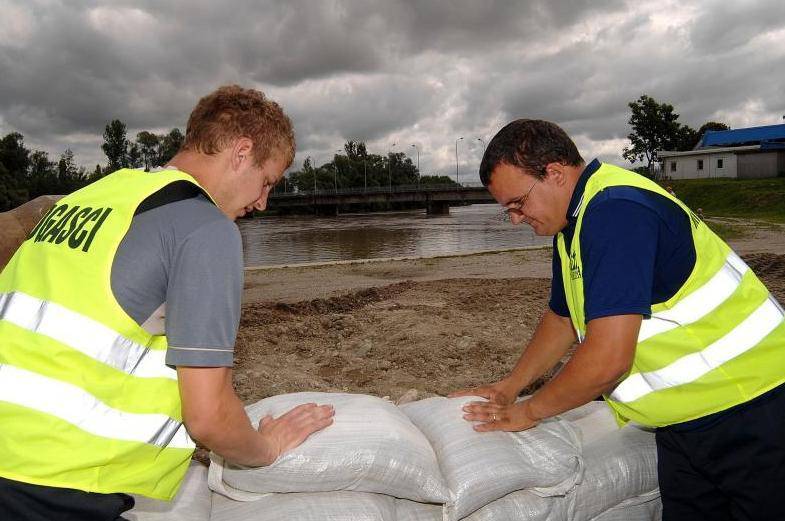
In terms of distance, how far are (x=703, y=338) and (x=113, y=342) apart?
1.76 m

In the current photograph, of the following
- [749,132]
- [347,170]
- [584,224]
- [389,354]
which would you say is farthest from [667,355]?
[347,170]

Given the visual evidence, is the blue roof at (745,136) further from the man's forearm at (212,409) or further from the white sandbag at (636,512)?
the man's forearm at (212,409)

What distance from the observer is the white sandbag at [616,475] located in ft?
8.65

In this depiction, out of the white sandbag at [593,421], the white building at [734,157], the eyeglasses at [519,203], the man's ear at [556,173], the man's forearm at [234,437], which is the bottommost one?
the white sandbag at [593,421]

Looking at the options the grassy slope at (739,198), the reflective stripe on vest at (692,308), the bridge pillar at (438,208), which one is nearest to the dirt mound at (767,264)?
the reflective stripe on vest at (692,308)

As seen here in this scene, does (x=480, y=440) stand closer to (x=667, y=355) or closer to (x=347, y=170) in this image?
(x=667, y=355)

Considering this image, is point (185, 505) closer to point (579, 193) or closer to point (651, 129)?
point (579, 193)

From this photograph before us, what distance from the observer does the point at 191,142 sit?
1712mm

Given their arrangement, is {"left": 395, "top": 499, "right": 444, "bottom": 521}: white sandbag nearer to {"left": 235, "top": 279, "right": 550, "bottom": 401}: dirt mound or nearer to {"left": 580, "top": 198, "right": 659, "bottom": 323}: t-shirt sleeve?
{"left": 580, "top": 198, "right": 659, "bottom": 323}: t-shirt sleeve

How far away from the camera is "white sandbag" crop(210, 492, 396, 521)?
2232 mm

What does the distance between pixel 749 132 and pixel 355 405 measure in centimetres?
7354

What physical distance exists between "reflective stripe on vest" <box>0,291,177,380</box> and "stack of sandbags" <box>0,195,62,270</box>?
395cm

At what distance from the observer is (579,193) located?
2119 millimetres

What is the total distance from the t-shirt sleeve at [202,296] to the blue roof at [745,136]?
70.4 meters
